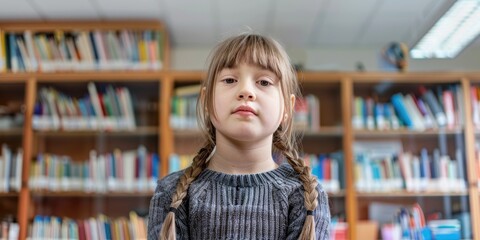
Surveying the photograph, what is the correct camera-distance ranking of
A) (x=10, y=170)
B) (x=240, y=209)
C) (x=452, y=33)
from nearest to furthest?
(x=240, y=209) < (x=452, y=33) < (x=10, y=170)

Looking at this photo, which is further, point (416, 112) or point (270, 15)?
point (270, 15)

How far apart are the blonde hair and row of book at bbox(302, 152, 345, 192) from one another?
2485mm

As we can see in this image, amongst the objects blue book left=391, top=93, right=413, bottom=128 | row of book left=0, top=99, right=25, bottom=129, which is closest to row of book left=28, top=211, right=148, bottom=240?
row of book left=0, top=99, right=25, bottom=129

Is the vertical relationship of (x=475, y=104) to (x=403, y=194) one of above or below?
above

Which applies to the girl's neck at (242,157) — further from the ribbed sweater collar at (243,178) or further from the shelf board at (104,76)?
the shelf board at (104,76)

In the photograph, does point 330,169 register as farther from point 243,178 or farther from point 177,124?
point 243,178

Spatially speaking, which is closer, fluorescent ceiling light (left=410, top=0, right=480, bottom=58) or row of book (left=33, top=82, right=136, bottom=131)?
fluorescent ceiling light (left=410, top=0, right=480, bottom=58)

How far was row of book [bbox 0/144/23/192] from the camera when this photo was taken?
344 centimetres

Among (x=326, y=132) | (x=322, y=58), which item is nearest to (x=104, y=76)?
(x=326, y=132)

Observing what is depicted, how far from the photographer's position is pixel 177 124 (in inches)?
137

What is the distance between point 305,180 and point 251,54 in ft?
0.72

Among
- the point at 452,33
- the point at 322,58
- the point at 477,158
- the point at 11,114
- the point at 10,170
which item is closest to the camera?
the point at 452,33

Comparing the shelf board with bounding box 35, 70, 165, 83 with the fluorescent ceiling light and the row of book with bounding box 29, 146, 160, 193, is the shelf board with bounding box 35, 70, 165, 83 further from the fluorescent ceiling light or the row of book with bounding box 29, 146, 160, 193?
the fluorescent ceiling light

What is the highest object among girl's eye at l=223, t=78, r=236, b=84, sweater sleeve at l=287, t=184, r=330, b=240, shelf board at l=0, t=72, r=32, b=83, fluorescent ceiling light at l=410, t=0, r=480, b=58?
fluorescent ceiling light at l=410, t=0, r=480, b=58
